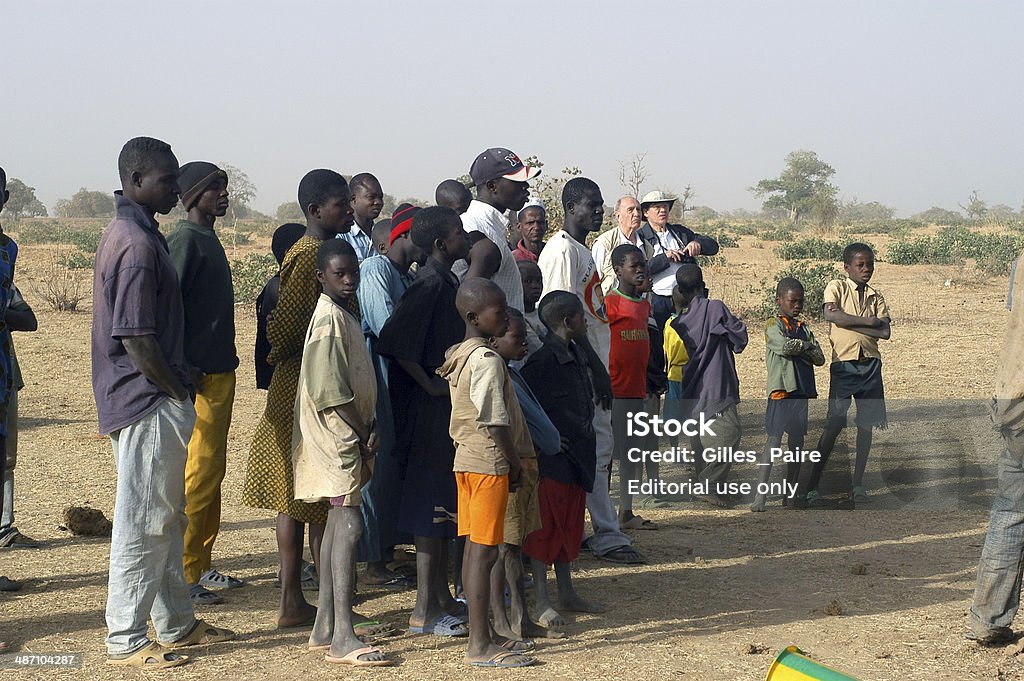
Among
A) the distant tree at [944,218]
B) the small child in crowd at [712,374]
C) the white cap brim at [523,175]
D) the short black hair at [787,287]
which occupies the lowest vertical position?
the small child in crowd at [712,374]

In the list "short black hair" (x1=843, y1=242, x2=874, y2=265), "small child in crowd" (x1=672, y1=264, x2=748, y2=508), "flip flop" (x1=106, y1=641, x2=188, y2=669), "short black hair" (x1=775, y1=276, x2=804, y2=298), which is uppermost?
"short black hair" (x1=843, y1=242, x2=874, y2=265)

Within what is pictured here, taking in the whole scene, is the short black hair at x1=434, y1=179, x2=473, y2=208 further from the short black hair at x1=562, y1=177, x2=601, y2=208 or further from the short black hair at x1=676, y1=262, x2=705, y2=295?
the short black hair at x1=676, y1=262, x2=705, y2=295

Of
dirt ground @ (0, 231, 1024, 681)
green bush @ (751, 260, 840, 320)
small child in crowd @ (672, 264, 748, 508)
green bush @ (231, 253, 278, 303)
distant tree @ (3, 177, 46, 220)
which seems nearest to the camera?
dirt ground @ (0, 231, 1024, 681)

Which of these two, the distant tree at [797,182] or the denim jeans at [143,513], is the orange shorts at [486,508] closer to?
the denim jeans at [143,513]

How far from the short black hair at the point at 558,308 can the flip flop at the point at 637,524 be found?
2.01 metres

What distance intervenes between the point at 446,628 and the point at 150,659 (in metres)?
1.16

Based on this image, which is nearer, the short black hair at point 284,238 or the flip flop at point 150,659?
the flip flop at point 150,659

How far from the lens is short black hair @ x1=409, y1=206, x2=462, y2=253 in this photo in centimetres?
483

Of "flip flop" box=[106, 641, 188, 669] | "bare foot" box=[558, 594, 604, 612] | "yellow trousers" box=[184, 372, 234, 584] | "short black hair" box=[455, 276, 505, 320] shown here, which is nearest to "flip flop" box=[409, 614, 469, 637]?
"bare foot" box=[558, 594, 604, 612]

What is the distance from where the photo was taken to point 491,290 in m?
4.37

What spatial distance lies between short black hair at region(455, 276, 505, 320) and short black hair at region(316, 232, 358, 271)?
476mm

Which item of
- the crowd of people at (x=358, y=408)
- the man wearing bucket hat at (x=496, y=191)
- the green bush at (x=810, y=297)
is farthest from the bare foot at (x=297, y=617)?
the green bush at (x=810, y=297)

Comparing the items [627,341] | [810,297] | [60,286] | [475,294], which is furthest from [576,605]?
[60,286]

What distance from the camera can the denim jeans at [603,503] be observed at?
19.6ft
